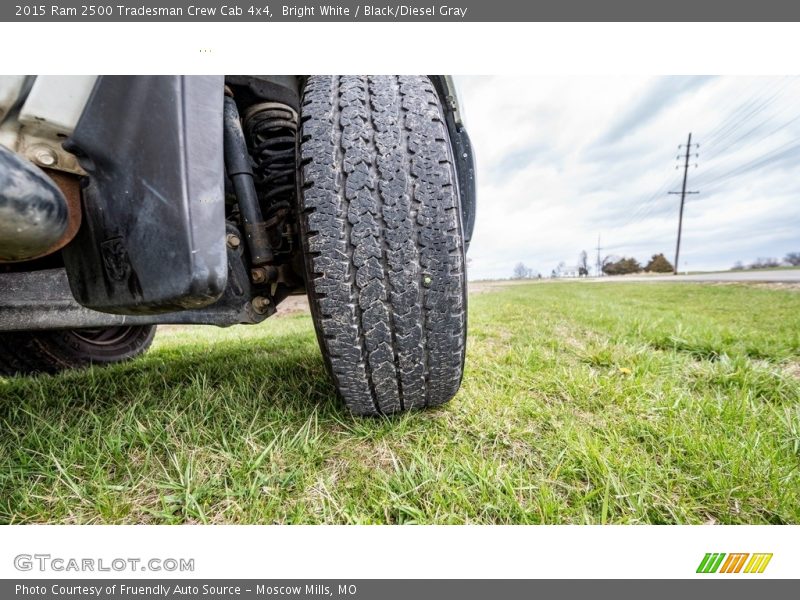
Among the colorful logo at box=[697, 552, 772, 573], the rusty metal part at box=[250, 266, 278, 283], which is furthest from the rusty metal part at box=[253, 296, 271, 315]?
the colorful logo at box=[697, 552, 772, 573]

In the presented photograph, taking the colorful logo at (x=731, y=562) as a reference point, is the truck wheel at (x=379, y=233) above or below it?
above

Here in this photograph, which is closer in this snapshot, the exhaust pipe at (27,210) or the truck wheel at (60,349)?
the exhaust pipe at (27,210)

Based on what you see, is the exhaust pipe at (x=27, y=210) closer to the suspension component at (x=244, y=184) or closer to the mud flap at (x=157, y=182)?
the mud flap at (x=157, y=182)

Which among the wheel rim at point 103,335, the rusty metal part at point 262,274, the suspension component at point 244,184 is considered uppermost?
the suspension component at point 244,184

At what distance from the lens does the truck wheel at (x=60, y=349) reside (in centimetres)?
152

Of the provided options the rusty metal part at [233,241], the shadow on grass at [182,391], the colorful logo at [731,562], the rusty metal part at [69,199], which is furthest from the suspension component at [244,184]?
the colorful logo at [731,562]

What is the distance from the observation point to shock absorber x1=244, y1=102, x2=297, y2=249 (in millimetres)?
994

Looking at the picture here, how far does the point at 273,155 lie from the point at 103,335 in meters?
1.58

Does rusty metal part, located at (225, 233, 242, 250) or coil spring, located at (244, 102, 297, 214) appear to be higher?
coil spring, located at (244, 102, 297, 214)

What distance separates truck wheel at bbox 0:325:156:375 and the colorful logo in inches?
91.9

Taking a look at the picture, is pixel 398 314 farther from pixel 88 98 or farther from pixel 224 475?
pixel 88 98

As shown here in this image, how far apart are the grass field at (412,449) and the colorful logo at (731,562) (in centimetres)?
6

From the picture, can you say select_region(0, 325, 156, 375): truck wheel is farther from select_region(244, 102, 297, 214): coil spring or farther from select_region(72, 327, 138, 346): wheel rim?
select_region(244, 102, 297, 214): coil spring

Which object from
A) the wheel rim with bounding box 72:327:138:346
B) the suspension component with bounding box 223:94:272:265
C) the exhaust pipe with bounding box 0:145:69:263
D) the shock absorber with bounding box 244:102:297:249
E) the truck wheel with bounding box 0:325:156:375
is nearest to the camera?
the exhaust pipe with bounding box 0:145:69:263
